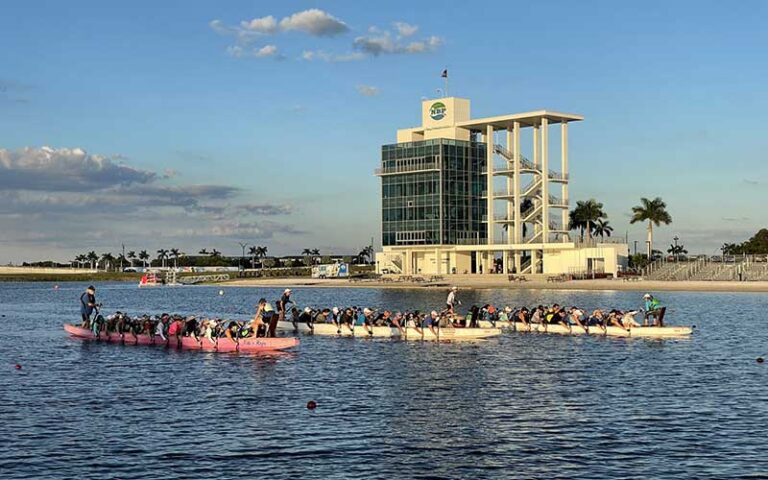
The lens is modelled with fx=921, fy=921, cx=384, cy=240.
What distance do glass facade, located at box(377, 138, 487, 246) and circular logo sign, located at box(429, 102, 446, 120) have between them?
20.2ft

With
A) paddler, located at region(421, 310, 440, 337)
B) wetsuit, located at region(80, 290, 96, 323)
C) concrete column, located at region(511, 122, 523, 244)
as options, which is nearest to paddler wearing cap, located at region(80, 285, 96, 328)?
Result: wetsuit, located at region(80, 290, 96, 323)

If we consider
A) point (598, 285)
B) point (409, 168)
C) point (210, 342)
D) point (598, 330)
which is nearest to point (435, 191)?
point (409, 168)

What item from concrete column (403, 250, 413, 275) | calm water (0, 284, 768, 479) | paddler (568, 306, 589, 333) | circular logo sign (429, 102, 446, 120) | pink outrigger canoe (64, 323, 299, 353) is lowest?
calm water (0, 284, 768, 479)

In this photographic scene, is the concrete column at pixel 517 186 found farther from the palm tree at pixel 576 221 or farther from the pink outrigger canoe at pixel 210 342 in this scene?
the pink outrigger canoe at pixel 210 342

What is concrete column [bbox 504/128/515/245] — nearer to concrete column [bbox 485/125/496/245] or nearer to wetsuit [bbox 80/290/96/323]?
concrete column [bbox 485/125/496/245]

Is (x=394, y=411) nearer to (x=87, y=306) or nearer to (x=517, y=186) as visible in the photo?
(x=87, y=306)

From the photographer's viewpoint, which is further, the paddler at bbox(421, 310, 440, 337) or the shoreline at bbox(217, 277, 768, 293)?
the shoreline at bbox(217, 277, 768, 293)

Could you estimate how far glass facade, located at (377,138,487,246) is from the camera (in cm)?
17338

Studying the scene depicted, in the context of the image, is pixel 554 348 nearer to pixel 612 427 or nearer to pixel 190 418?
pixel 612 427

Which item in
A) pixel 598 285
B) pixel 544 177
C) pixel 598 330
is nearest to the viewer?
pixel 598 330

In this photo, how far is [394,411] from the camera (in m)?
35.9

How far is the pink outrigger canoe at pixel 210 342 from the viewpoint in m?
54.8

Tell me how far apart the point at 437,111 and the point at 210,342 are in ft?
412

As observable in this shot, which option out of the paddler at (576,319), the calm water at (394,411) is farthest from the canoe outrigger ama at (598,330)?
the calm water at (394,411)
